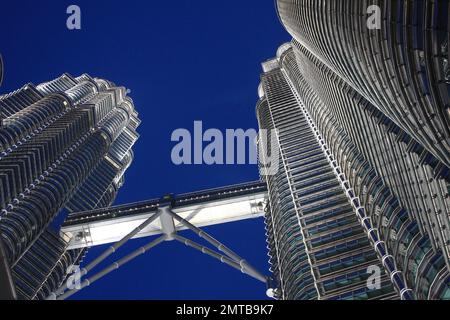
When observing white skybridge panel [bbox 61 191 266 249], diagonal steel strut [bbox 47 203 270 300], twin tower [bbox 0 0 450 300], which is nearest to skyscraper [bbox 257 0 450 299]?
twin tower [bbox 0 0 450 300]

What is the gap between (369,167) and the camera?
63.9 m

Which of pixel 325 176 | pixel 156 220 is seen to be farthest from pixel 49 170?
pixel 325 176

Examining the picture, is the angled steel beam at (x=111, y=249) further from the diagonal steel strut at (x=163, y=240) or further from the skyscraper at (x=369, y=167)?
the skyscraper at (x=369, y=167)

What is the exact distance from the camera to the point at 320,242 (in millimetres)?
62344

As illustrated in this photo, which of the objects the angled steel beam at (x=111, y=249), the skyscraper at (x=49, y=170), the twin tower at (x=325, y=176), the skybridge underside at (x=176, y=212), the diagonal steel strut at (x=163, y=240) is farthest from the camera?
the skybridge underside at (x=176, y=212)

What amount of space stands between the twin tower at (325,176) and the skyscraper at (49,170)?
0.40 meters

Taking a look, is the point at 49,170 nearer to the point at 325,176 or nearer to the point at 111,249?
the point at 111,249

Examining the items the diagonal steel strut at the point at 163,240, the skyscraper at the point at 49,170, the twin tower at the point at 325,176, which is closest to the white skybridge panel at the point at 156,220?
the twin tower at the point at 325,176

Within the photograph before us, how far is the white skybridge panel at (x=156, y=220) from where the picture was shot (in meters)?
94.8

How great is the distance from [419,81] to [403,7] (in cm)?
386

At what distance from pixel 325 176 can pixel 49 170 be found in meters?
61.0

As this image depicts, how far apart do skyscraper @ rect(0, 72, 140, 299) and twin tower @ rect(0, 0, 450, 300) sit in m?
0.40
